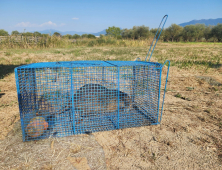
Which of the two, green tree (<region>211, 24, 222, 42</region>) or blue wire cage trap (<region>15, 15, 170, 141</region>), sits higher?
green tree (<region>211, 24, 222, 42</region>)

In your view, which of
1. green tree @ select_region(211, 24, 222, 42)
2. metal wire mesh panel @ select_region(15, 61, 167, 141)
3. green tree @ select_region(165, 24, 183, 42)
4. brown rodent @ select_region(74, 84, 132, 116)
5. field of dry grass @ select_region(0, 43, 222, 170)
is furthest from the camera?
green tree @ select_region(165, 24, 183, 42)

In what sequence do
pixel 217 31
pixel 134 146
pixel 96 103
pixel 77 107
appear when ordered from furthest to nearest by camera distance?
pixel 217 31 → pixel 96 103 → pixel 77 107 → pixel 134 146

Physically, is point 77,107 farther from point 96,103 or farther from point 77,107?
point 96,103

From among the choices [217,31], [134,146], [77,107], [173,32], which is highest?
[217,31]

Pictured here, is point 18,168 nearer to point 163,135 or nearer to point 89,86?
point 89,86

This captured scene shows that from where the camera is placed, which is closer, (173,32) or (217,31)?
(217,31)

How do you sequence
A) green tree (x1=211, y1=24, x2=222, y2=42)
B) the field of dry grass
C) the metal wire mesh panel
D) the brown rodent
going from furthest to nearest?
green tree (x1=211, y1=24, x2=222, y2=42) → the brown rodent → the metal wire mesh panel → the field of dry grass

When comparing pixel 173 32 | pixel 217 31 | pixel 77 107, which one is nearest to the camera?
pixel 77 107

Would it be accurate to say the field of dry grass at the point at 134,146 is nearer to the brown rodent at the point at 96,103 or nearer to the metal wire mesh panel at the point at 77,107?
the metal wire mesh panel at the point at 77,107

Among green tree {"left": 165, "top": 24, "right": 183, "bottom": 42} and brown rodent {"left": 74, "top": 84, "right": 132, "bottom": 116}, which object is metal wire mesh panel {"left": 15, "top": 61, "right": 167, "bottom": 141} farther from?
green tree {"left": 165, "top": 24, "right": 183, "bottom": 42}

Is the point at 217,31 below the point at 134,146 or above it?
above

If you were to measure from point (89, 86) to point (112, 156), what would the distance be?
4.62 ft

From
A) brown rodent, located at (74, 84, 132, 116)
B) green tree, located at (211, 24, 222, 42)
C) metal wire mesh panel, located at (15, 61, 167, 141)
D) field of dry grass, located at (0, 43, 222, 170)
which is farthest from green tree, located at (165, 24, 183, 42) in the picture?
brown rodent, located at (74, 84, 132, 116)

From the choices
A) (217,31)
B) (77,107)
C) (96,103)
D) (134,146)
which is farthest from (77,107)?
(217,31)
